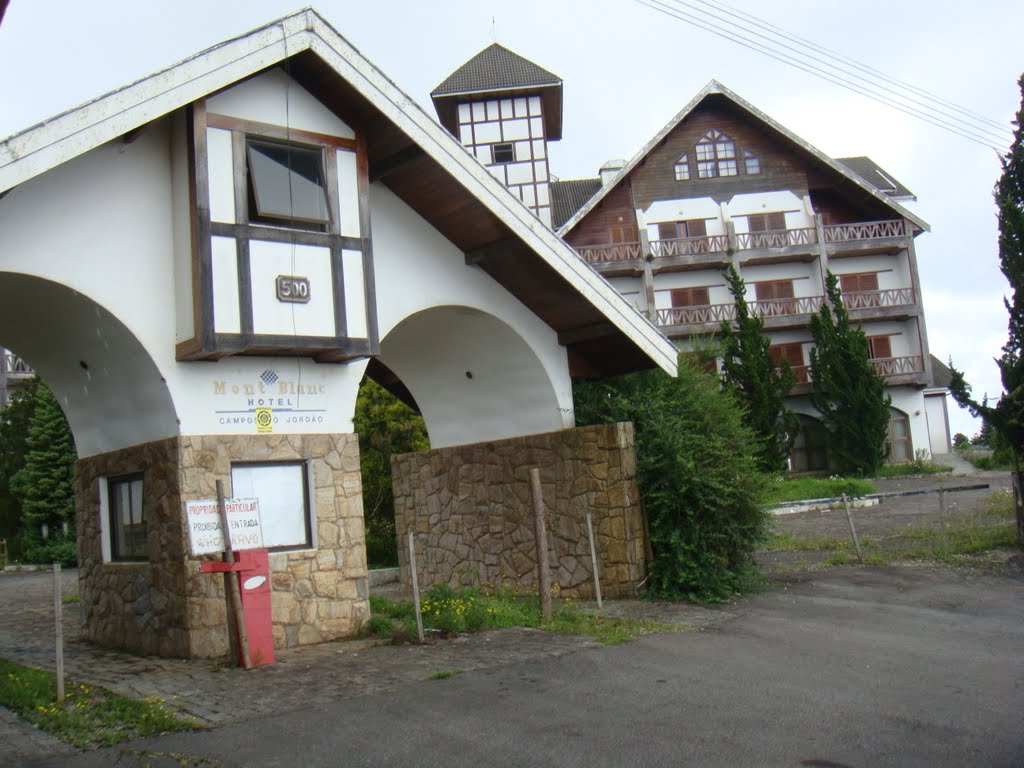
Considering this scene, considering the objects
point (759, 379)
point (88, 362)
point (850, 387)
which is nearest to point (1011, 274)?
point (88, 362)

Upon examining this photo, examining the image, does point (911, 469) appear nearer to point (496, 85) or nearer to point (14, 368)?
point (496, 85)

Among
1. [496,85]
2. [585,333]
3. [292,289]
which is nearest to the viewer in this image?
[292,289]

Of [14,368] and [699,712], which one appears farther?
[14,368]

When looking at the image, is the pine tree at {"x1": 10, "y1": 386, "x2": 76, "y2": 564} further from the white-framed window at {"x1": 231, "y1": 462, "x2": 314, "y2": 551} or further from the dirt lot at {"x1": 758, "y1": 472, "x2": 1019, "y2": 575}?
the white-framed window at {"x1": 231, "y1": 462, "x2": 314, "y2": 551}

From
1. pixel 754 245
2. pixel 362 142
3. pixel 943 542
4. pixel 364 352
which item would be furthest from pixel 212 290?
pixel 754 245

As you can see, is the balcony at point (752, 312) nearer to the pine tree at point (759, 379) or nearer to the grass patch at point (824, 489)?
the pine tree at point (759, 379)

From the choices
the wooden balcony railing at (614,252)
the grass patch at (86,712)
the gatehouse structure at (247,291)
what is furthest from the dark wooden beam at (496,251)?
the wooden balcony railing at (614,252)

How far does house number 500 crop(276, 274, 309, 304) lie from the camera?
10266mm

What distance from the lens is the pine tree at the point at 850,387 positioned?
38438mm

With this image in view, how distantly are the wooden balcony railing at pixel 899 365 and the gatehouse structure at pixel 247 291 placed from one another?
31112mm

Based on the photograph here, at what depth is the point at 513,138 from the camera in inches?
1460

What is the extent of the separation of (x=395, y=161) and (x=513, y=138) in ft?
86.5

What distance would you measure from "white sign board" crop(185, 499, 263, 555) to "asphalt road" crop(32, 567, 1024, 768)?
2073mm

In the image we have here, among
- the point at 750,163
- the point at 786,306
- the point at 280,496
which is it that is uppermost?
the point at 750,163
